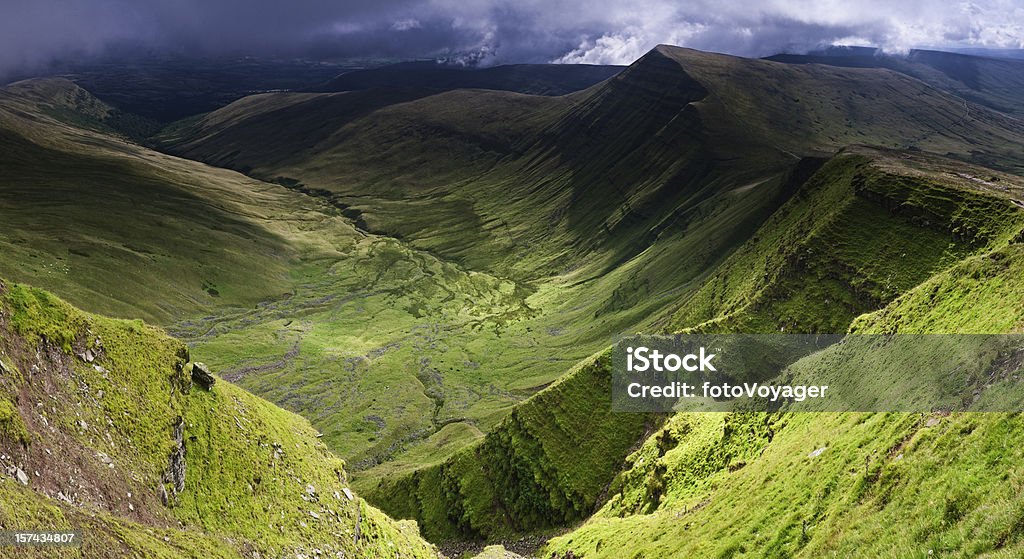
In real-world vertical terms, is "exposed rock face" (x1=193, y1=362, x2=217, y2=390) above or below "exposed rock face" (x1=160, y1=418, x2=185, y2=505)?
above

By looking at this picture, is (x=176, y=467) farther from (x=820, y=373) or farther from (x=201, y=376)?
(x=820, y=373)

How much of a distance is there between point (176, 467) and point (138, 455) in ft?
13.8

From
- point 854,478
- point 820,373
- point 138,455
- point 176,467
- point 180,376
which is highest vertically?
point 180,376

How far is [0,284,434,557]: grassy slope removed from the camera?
32594 mm

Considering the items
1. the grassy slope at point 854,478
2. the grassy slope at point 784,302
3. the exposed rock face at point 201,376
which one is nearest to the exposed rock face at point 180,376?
the exposed rock face at point 201,376

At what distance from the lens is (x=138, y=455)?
41.8 meters

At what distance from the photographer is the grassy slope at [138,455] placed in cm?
3259

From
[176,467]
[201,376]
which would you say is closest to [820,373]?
[176,467]

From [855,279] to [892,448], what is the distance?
87187mm

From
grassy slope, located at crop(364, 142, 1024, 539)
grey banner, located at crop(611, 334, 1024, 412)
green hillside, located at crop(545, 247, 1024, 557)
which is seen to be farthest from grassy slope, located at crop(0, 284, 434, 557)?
grassy slope, located at crop(364, 142, 1024, 539)

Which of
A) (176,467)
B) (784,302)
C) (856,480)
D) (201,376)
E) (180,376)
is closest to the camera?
(856,480)

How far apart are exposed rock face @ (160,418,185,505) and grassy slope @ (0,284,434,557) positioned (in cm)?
41

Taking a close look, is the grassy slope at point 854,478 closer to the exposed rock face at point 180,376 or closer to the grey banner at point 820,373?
the grey banner at point 820,373

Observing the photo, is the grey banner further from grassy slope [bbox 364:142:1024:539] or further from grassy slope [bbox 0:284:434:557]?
grassy slope [bbox 0:284:434:557]
